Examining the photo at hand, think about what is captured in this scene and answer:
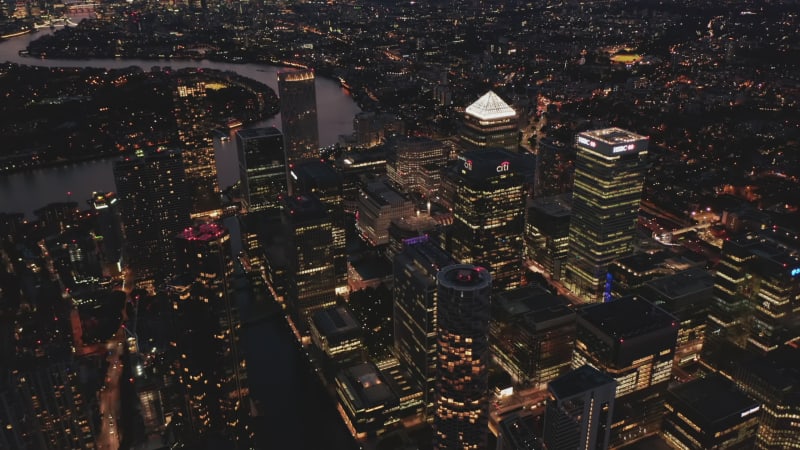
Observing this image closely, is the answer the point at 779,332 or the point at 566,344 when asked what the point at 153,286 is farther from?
the point at 779,332

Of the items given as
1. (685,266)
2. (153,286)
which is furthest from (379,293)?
(685,266)

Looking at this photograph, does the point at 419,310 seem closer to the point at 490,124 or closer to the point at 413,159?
the point at 490,124

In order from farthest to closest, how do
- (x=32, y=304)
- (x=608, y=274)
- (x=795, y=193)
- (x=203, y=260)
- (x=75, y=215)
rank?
1. (x=795, y=193)
2. (x=75, y=215)
3. (x=32, y=304)
4. (x=608, y=274)
5. (x=203, y=260)

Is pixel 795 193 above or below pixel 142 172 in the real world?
below

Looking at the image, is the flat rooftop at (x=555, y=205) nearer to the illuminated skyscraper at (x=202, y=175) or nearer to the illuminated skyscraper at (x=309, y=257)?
the illuminated skyscraper at (x=309, y=257)

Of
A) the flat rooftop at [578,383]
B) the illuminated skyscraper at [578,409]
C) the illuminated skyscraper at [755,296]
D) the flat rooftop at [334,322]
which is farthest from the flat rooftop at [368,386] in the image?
the illuminated skyscraper at [755,296]

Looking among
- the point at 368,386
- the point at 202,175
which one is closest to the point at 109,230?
the point at 202,175
